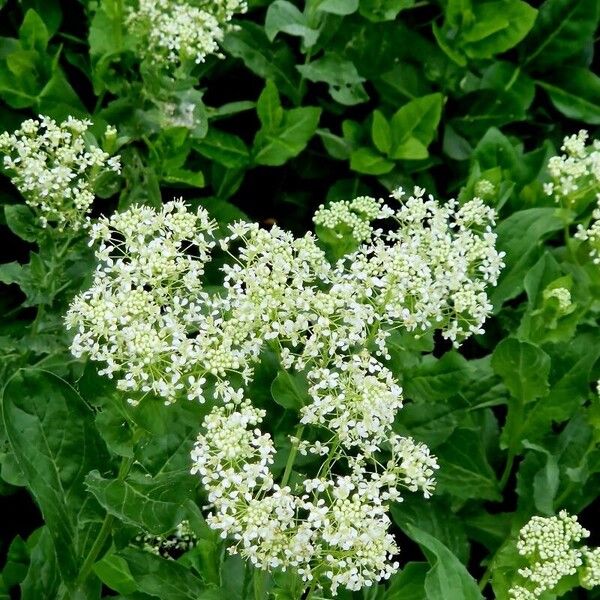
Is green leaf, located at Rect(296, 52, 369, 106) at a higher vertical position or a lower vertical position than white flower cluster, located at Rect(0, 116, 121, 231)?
lower

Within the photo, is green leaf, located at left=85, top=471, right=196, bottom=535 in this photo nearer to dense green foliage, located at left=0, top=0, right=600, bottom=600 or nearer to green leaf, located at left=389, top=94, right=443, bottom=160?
dense green foliage, located at left=0, top=0, right=600, bottom=600

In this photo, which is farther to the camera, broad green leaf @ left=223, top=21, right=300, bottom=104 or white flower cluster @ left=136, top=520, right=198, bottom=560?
broad green leaf @ left=223, top=21, right=300, bottom=104

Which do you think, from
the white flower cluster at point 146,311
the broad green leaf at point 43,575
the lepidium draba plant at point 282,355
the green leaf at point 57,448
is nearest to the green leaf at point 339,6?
the lepidium draba plant at point 282,355

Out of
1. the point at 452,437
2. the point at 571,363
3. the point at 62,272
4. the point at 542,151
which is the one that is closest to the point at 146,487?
the point at 62,272

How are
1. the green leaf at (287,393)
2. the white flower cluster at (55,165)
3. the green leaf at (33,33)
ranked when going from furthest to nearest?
1. the green leaf at (33,33)
2. the white flower cluster at (55,165)
3. the green leaf at (287,393)

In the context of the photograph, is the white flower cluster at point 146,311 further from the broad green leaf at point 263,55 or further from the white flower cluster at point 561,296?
the broad green leaf at point 263,55

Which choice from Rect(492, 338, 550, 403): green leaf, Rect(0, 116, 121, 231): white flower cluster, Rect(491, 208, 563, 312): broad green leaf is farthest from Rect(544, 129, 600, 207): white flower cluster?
Rect(0, 116, 121, 231): white flower cluster
